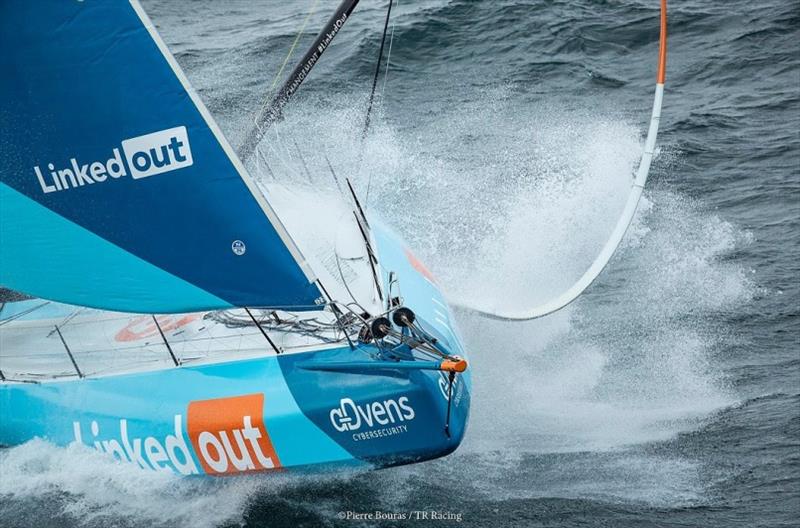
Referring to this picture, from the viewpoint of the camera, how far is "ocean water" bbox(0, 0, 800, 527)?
7.55 metres

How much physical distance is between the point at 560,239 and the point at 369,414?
4.21 m

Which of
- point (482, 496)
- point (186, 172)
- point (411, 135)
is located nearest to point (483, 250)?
point (411, 135)

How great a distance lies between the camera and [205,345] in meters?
8.30

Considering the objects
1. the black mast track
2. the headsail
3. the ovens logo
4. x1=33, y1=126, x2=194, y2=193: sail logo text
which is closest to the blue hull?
the ovens logo

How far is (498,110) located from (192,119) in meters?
→ 7.53

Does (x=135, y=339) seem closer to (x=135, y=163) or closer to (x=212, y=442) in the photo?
(x=212, y=442)

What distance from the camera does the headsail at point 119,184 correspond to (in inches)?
258

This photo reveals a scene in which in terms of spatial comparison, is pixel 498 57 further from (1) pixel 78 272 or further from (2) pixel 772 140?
(1) pixel 78 272

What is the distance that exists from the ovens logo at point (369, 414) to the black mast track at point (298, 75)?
3.50 meters

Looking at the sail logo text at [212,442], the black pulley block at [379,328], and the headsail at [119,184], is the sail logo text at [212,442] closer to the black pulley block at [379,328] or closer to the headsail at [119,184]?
the headsail at [119,184]

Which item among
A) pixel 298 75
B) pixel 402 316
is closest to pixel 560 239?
pixel 298 75

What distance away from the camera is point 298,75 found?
391 inches

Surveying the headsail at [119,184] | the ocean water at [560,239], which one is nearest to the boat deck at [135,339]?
the ocean water at [560,239]

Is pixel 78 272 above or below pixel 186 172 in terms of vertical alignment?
below
